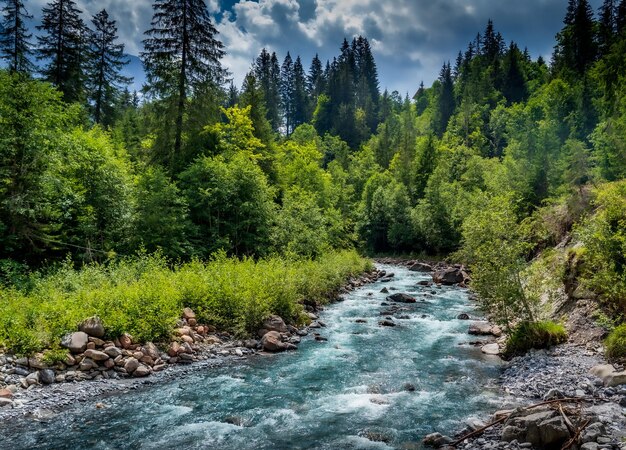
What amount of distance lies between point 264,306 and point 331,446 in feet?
30.5

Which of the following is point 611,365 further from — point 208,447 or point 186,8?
point 186,8

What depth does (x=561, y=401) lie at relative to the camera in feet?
31.8

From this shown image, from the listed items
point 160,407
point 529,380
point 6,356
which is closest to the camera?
point 160,407

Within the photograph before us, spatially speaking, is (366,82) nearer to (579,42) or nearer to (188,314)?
(579,42)

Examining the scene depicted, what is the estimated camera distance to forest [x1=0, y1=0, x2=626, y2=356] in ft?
49.0

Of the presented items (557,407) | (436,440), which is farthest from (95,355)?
(557,407)

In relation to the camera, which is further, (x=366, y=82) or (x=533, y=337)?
(x=366, y=82)

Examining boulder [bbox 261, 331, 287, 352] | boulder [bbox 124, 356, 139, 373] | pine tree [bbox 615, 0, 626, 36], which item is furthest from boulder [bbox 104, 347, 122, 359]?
pine tree [bbox 615, 0, 626, 36]

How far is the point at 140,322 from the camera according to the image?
1387cm

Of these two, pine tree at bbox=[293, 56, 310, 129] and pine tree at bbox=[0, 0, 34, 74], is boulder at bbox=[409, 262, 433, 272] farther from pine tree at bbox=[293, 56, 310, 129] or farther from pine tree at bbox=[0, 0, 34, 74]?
pine tree at bbox=[293, 56, 310, 129]

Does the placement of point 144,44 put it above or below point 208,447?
above

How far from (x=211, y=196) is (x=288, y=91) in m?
106

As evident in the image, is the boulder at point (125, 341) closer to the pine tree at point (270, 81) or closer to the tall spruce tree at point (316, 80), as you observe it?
the pine tree at point (270, 81)

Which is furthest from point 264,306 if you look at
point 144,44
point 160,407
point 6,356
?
point 144,44
